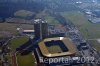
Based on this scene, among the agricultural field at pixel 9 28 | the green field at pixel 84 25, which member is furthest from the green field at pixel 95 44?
the agricultural field at pixel 9 28

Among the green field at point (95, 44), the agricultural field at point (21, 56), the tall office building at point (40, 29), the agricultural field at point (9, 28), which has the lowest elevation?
the green field at point (95, 44)

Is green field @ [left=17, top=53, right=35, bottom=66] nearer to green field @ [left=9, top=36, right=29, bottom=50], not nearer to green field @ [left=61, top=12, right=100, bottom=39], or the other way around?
green field @ [left=9, top=36, right=29, bottom=50]

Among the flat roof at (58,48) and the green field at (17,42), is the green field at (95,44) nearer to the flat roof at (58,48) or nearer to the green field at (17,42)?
the flat roof at (58,48)

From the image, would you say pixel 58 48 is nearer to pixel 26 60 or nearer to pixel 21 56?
pixel 26 60

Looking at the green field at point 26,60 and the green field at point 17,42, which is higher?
the green field at point 17,42

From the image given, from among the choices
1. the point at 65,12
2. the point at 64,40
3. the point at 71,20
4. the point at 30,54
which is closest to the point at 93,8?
the point at 65,12

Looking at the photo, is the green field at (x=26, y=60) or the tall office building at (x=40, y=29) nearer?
the green field at (x=26, y=60)

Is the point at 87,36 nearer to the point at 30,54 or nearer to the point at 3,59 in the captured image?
the point at 30,54
